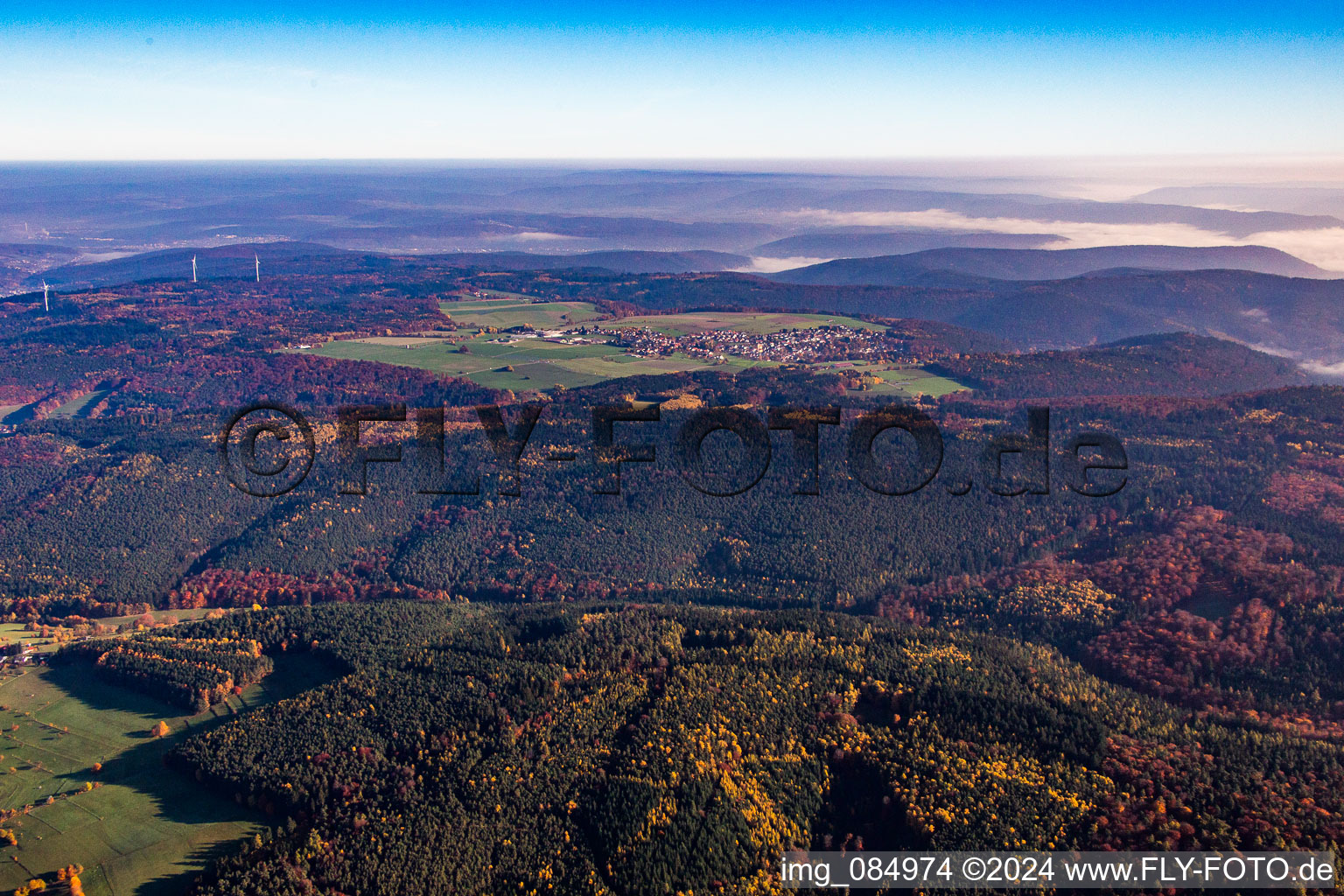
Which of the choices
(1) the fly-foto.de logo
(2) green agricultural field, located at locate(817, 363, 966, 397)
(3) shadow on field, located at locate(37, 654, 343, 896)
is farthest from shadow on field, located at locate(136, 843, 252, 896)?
(2) green agricultural field, located at locate(817, 363, 966, 397)

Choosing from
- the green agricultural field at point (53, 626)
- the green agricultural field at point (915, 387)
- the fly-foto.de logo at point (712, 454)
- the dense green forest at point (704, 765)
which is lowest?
the green agricultural field at point (53, 626)

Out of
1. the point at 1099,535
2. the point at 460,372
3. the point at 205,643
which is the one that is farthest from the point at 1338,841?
the point at 460,372

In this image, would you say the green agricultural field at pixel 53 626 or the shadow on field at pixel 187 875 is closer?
the shadow on field at pixel 187 875

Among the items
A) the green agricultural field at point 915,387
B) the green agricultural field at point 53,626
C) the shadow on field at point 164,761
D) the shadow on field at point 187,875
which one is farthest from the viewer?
the green agricultural field at point 915,387

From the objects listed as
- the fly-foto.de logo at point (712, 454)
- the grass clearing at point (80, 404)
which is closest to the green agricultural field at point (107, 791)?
the fly-foto.de logo at point (712, 454)

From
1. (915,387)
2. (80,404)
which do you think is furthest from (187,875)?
(80,404)

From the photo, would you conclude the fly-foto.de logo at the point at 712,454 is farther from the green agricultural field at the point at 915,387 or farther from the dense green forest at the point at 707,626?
the green agricultural field at the point at 915,387

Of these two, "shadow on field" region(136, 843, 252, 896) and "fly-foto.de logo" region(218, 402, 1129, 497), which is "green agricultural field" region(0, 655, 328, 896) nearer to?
"shadow on field" region(136, 843, 252, 896)

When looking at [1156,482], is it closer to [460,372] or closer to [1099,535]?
[1099,535]
